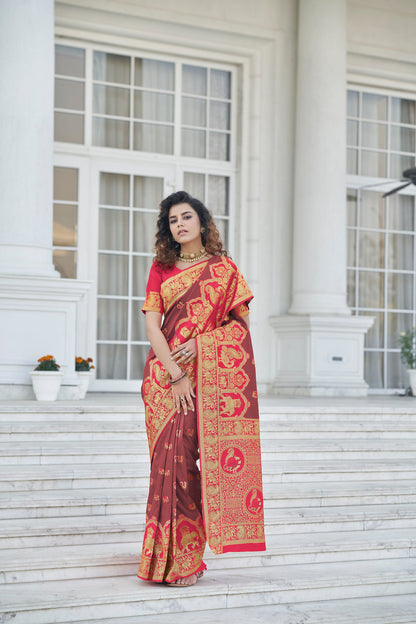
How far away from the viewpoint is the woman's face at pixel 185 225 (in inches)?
127

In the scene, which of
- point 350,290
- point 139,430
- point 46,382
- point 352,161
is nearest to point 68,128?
point 46,382

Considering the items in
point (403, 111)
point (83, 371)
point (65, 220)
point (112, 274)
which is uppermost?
point (403, 111)

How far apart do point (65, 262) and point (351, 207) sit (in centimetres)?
307

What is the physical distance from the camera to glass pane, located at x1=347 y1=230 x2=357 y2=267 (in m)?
8.60

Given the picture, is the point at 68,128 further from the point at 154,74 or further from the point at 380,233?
the point at 380,233

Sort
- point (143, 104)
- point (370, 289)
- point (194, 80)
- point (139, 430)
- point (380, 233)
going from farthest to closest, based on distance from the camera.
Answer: point (380, 233)
point (370, 289)
point (194, 80)
point (143, 104)
point (139, 430)

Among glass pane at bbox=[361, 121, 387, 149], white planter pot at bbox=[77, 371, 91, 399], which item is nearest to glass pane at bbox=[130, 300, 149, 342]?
white planter pot at bbox=[77, 371, 91, 399]

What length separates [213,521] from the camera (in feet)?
9.95

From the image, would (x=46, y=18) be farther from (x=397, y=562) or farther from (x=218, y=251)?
(x=397, y=562)

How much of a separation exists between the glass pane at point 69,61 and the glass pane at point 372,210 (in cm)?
317

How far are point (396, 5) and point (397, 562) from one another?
6.68m

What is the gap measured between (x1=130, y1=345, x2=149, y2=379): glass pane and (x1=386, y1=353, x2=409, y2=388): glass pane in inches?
105

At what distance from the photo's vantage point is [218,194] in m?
8.24

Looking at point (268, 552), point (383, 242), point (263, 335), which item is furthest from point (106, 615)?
point (383, 242)
